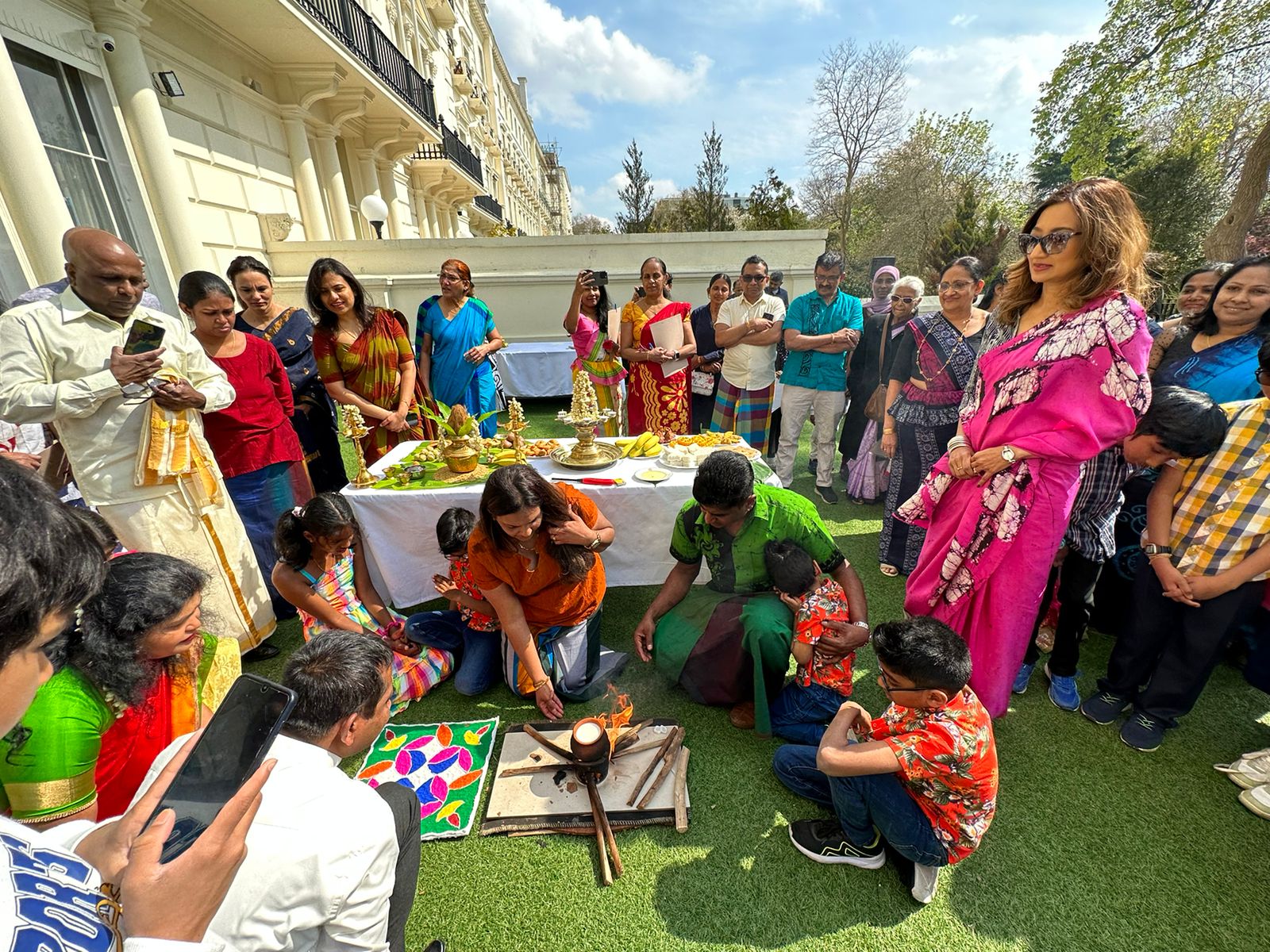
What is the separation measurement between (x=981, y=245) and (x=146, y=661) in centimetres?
1998

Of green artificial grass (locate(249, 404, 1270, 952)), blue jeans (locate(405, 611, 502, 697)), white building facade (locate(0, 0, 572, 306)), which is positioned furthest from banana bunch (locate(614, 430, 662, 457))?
white building facade (locate(0, 0, 572, 306))

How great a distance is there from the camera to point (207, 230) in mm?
6367

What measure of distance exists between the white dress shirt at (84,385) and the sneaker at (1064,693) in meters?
4.29

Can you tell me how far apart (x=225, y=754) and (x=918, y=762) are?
1694mm

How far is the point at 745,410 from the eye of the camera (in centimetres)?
453

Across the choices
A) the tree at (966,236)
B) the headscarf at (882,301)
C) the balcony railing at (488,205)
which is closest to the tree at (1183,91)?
the tree at (966,236)

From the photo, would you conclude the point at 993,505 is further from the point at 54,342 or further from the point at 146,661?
Result: the point at 54,342

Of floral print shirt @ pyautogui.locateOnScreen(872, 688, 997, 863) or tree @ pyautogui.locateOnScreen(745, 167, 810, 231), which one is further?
tree @ pyautogui.locateOnScreen(745, 167, 810, 231)

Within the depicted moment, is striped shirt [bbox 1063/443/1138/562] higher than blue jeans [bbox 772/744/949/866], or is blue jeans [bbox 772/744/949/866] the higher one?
striped shirt [bbox 1063/443/1138/562]

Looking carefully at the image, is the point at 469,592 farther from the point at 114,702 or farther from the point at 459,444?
the point at 114,702

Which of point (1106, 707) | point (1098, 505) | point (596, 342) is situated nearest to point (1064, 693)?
point (1106, 707)

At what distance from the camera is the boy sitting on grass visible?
6.92ft

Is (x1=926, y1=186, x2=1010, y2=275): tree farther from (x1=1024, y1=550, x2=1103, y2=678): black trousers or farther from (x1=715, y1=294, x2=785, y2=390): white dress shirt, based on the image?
(x1=1024, y1=550, x2=1103, y2=678): black trousers

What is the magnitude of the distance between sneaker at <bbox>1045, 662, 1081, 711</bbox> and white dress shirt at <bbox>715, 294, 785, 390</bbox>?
2.81 metres
